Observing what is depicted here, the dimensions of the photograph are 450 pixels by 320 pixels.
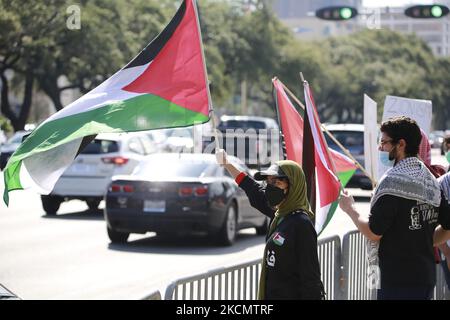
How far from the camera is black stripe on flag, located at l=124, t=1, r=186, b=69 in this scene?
6945 mm

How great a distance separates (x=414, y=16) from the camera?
27.7m

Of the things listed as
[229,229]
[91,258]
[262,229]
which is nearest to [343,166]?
[91,258]

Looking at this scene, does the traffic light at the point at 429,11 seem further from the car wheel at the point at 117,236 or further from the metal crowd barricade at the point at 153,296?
the metal crowd barricade at the point at 153,296

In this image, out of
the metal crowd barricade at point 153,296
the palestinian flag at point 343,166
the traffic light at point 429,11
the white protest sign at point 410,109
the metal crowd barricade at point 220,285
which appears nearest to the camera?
the metal crowd barricade at point 153,296

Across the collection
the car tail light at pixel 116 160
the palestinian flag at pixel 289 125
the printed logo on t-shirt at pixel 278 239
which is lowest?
the car tail light at pixel 116 160

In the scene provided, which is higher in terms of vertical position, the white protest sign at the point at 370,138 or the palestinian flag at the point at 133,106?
the palestinian flag at the point at 133,106

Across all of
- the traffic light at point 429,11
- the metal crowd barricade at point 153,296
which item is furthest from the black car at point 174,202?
the traffic light at point 429,11

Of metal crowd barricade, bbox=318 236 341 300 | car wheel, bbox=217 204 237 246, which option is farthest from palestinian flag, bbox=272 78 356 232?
car wheel, bbox=217 204 237 246

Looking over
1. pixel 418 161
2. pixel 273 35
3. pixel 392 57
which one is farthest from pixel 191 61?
pixel 392 57

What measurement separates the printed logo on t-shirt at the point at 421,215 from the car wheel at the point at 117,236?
932cm

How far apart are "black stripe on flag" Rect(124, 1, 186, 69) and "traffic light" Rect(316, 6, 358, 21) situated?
21.2m

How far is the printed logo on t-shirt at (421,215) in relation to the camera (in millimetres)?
5648
